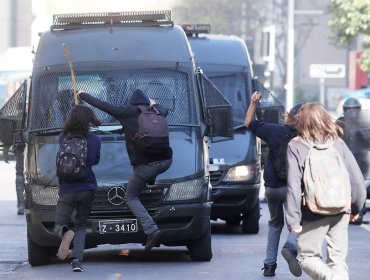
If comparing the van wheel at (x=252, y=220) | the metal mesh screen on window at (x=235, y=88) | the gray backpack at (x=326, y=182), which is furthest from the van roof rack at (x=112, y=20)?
the gray backpack at (x=326, y=182)

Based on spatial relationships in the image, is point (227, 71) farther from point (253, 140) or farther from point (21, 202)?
point (21, 202)

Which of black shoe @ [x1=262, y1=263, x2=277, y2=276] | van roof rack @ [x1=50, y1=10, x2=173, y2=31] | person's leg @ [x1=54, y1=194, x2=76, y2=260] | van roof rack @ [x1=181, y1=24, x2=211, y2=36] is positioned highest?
van roof rack @ [x1=50, y1=10, x2=173, y2=31]

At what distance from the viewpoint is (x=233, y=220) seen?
1855 centimetres

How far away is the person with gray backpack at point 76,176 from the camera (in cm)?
1266

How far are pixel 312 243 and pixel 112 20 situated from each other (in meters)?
5.79

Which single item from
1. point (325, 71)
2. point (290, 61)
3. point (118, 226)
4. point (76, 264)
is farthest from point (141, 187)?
point (290, 61)

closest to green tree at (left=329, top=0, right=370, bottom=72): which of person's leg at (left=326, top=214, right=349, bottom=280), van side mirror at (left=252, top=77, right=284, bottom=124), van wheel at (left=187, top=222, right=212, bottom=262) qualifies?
van side mirror at (left=252, top=77, right=284, bottom=124)

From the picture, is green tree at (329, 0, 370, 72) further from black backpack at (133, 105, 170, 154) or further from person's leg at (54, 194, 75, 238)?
person's leg at (54, 194, 75, 238)

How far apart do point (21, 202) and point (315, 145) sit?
1170 cm

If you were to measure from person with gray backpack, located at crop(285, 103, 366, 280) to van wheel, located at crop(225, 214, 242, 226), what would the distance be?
8.05 meters

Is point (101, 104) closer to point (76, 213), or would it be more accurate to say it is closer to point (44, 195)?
point (76, 213)

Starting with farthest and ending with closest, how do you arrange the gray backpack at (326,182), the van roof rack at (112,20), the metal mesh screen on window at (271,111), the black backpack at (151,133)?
the metal mesh screen on window at (271,111) → the van roof rack at (112,20) → the black backpack at (151,133) → the gray backpack at (326,182)

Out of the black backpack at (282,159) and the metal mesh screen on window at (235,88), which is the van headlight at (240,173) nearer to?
the metal mesh screen on window at (235,88)

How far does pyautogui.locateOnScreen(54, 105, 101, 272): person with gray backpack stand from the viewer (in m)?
12.7
